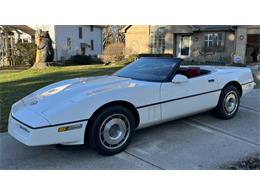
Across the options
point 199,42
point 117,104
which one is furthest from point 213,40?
point 117,104

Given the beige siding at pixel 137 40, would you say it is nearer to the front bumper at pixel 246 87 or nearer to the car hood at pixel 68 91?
the front bumper at pixel 246 87

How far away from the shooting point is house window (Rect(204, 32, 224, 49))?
21.2m

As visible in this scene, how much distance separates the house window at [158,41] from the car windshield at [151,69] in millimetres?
19450

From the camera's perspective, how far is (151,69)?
4895mm

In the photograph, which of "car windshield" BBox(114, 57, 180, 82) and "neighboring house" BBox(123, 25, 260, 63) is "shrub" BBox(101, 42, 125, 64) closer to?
"neighboring house" BBox(123, 25, 260, 63)

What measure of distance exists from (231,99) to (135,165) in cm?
283

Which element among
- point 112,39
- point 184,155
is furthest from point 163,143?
point 112,39

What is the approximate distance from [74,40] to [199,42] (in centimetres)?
1628

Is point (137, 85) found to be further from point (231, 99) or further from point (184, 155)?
point (231, 99)

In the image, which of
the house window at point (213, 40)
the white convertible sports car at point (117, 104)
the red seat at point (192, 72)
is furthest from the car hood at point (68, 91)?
the house window at point (213, 40)

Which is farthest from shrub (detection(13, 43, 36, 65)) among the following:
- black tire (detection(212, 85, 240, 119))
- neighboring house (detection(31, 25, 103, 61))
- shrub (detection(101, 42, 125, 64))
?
black tire (detection(212, 85, 240, 119))

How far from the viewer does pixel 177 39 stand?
77.0 ft

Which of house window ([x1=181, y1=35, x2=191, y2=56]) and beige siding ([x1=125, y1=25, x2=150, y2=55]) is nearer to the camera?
house window ([x1=181, y1=35, x2=191, y2=56])

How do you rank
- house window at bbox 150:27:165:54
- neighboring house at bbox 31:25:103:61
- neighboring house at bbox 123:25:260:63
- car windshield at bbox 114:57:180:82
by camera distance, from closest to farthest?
car windshield at bbox 114:57:180:82 < neighboring house at bbox 123:25:260:63 < house window at bbox 150:27:165:54 < neighboring house at bbox 31:25:103:61
